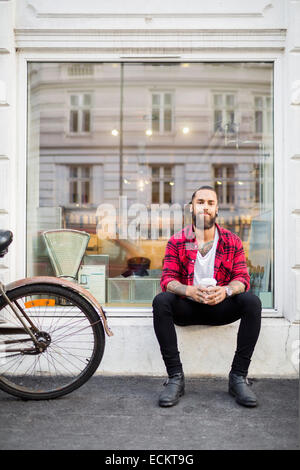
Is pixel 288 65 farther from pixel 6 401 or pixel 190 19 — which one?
pixel 6 401

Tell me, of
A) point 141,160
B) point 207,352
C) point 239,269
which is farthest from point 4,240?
point 141,160

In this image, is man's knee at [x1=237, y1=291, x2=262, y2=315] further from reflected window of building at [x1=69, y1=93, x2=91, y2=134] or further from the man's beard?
reflected window of building at [x1=69, y1=93, x2=91, y2=134]

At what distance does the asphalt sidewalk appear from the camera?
7.86 ft

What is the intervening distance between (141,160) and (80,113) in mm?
2321

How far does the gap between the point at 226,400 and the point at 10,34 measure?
350cm

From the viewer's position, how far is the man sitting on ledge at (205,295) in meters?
3.05

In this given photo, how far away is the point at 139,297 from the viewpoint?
430cm

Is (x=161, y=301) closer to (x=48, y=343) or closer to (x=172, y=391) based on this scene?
(x=172, y=391)

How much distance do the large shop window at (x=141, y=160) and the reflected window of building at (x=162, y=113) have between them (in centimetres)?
3

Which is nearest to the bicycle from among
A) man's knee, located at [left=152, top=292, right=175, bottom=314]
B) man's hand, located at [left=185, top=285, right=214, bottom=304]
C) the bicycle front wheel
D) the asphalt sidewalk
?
the bicycle front wheel

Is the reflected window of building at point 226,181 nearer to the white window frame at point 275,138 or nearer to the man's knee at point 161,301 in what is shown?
the white window frame at point 275,138

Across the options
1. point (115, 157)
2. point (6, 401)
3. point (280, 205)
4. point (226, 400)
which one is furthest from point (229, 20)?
point (115, 157)

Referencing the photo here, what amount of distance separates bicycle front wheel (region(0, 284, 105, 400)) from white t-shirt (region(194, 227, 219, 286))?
87cm

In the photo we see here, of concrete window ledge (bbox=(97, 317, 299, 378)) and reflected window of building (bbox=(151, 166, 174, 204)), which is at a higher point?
reflected window of building (bbox=(151, 166, 174, 204))
